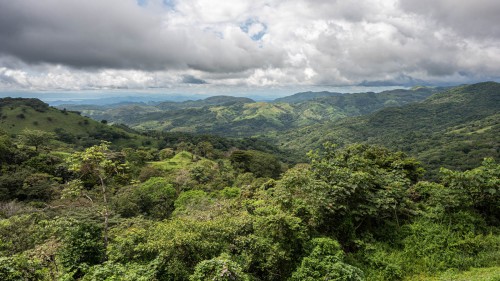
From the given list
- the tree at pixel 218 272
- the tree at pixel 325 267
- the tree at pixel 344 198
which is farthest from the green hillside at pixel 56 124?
the tree at pixel 325 267

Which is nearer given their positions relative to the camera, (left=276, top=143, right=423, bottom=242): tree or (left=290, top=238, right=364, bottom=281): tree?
(left=290, top=238, right=364, bottom=281): tree

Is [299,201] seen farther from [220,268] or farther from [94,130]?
[94,130]

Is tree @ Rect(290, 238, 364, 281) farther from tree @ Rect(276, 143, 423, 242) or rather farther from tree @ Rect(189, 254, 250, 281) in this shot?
tree @ Rect(189, 254, 250, 281)

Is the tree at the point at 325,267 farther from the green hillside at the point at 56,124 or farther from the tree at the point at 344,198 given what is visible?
the green hillside at the point at 56,124

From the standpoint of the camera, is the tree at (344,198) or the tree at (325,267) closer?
the tree at (325,267)

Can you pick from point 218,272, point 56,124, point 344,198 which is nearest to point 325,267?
point 218,272

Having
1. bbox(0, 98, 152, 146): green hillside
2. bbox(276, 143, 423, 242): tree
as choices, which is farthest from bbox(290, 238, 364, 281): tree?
bbox(0, 98, 152, 146): green hillside

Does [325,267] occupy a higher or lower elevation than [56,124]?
higher

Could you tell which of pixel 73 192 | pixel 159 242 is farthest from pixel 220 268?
pixel 73 192

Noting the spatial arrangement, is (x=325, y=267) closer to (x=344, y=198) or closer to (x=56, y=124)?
(x=344, y=198)

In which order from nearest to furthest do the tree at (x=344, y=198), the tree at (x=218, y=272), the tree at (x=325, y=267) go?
1. the tree at (x=218, y=272)
2. the tree at (x=325, y=267)
3. the tree at (x=344, y=198)

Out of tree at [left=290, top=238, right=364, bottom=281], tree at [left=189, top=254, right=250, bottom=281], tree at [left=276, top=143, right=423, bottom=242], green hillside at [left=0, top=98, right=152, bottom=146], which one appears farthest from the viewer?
green hillside at [left=0, top=98, right=152, bottom=146]
